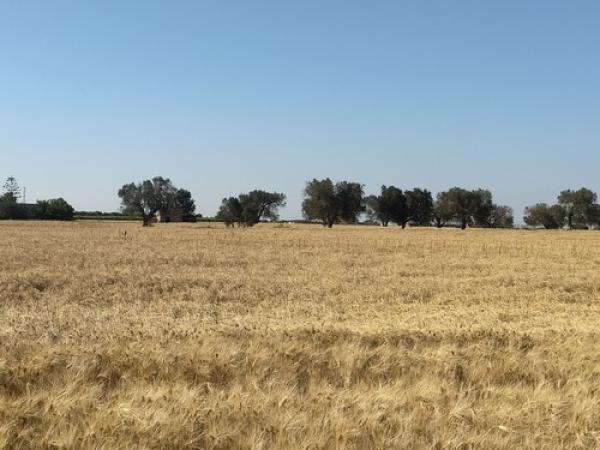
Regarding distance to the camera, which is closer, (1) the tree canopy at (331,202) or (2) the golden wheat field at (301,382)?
(2) the golden wheat field at (301,382)

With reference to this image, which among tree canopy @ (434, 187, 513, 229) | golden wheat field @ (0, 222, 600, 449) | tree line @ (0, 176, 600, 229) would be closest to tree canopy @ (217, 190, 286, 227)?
tree line @ (0, 176, 600, 229)

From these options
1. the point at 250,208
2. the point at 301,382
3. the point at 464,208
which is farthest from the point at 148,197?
the point at 301,382

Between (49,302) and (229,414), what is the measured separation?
9542 millimetres

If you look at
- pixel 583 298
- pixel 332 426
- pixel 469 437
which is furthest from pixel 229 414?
pixel 583 298

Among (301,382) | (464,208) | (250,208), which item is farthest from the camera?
(464,208)

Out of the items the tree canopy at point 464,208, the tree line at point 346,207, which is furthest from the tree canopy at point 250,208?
the tree canopy at point 464,208

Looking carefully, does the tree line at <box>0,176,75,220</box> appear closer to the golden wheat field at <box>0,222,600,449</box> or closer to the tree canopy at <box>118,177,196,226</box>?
the tree canopy at <box>118,177,196,226</box>

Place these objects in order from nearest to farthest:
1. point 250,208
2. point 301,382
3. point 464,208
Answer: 1. point 301,382
2. point 250,208
3. point 464,208

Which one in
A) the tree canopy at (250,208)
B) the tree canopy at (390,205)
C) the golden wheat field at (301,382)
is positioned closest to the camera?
the golden wheat field at (301,382)

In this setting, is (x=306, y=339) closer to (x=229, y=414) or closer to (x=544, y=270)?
(x=229, y=414)

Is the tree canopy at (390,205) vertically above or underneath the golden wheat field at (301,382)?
above

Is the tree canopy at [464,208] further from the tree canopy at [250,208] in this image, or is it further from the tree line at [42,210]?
the tree line at [42,210]

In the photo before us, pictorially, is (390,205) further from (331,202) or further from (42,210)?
(42,210)

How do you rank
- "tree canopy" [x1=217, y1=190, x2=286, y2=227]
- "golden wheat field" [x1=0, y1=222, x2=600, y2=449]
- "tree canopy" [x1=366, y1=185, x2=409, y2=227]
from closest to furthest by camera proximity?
"golden wheat field" [x1=0, y1=222, x2=600, y2=449]
"tree canopy" [x1=217, y1=190, x2=286, y2=227]
"tree canopy" [x1=366, y1=185, x2=409, y2=227]
